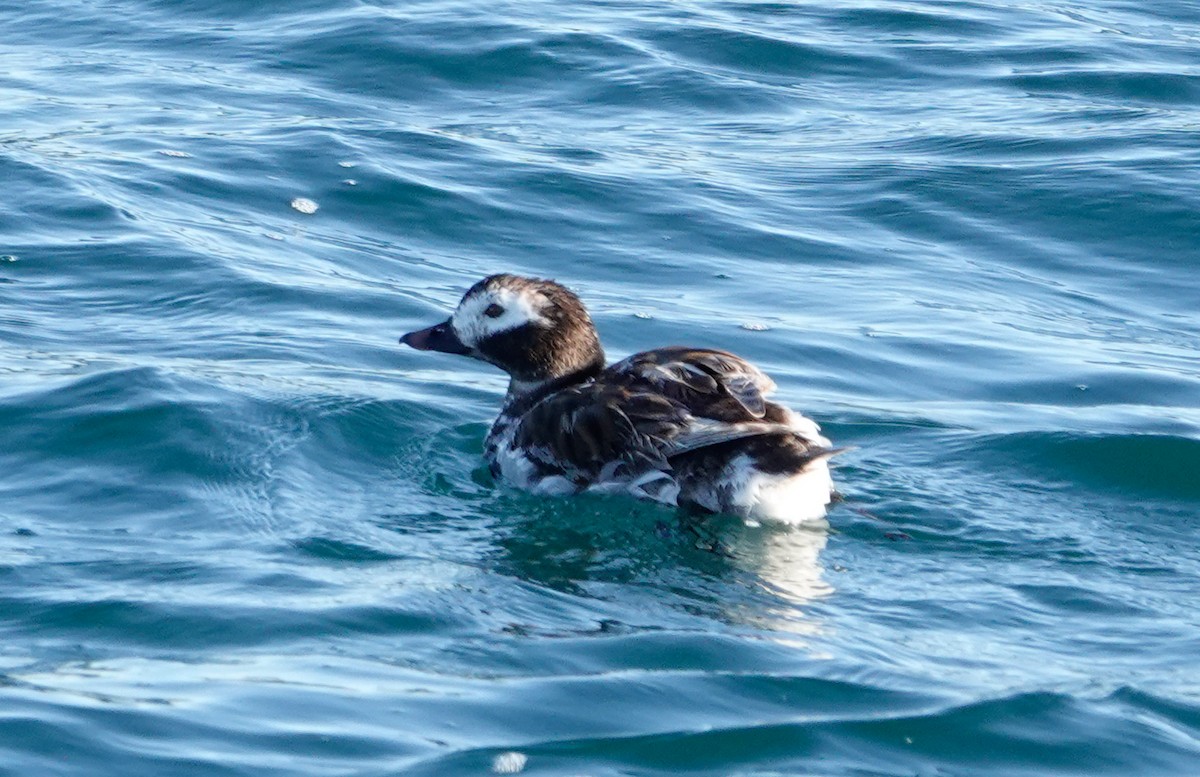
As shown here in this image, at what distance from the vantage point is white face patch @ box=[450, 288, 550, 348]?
8.37 metres

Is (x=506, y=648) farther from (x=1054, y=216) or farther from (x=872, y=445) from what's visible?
(x=1054, y=216)

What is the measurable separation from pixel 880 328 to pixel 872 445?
81.4 inches

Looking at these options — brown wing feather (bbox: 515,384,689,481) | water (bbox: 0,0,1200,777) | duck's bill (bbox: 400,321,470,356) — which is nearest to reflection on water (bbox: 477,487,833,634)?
water (bbox: 0,0,1200,777)

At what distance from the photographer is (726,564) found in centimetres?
700

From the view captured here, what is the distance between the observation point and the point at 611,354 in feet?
33.2

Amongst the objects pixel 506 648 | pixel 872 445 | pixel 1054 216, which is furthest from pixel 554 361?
pixel 1054 216

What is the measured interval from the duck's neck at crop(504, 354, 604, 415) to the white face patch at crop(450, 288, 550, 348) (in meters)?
0.26

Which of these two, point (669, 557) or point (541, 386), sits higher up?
point (541, 386)

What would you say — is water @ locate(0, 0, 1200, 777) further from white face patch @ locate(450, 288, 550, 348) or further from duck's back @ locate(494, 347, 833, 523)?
white face patch @ locate(450, 288, 550, 348)

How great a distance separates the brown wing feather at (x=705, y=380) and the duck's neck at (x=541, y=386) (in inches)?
23.2

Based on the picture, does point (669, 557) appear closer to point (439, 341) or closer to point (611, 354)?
point (439, 341)

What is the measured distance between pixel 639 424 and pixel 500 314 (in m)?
1.20

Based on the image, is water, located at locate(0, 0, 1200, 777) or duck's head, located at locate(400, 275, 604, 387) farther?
duck's head, located at locate(400, 275, 604, 387)

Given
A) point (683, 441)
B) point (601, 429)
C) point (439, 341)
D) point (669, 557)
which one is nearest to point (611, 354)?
point (439, 341)
